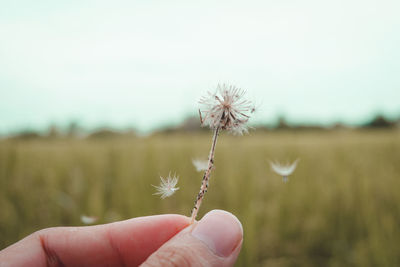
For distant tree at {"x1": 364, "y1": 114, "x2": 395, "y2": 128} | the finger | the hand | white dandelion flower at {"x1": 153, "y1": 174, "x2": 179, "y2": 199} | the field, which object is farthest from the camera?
distant tree at {"x1": 364, "y1": 114, "x2": 395, "y2": 128}

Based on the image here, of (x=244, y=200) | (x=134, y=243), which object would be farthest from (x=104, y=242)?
(x=244, y=200)

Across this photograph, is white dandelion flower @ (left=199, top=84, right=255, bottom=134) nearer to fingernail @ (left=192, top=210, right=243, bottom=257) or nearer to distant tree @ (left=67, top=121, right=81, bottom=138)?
fingernail @ (left=192, top=210, right=243, bottom=257)

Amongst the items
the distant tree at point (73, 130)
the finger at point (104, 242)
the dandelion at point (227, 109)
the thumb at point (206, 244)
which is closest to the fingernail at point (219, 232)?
the thumb at point (206, 244)

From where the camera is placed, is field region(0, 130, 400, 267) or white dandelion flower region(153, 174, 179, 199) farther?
field region(0, 130, 400, 267)

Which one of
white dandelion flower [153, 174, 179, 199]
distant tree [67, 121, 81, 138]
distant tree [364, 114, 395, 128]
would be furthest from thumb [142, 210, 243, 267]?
distant tree [364, 114, 395, 128]

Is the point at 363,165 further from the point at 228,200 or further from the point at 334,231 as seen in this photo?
the point at 228,200

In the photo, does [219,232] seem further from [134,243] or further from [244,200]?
[244,200]

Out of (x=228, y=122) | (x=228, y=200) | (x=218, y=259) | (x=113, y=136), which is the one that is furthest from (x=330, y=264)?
(x=113, y=136)

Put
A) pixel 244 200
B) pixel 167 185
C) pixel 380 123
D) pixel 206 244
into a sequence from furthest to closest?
pixel 380 123, pixel 244 200, pixel 206 244, pixel 167 185
